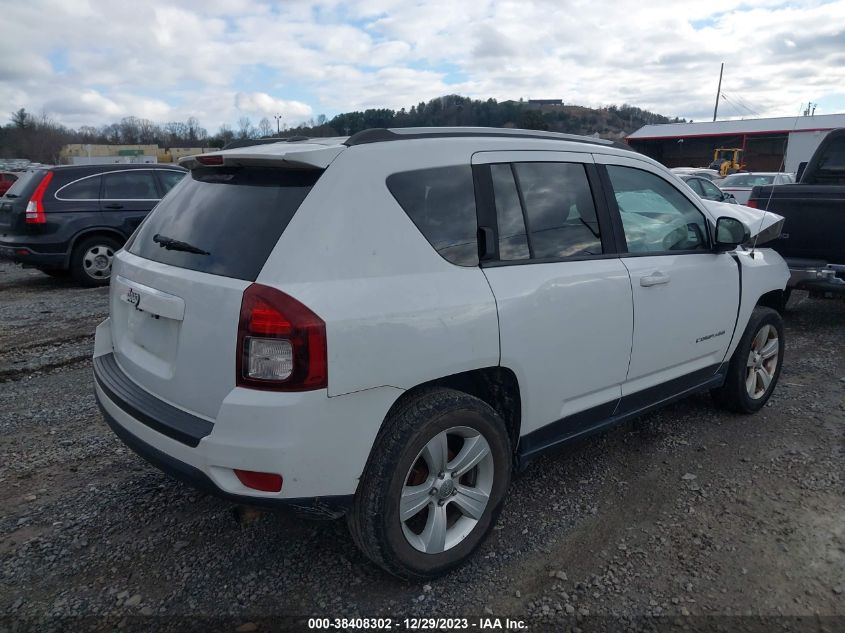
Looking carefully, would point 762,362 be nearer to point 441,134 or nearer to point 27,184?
point 441,134

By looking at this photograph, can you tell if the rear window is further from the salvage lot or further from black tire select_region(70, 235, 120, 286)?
black tire select_region(70, 235, 120, 286)

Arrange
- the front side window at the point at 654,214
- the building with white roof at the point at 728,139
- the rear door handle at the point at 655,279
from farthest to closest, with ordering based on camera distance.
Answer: the building with white roof at the point at 728,139, the front side window at the point at 654,214, the rear door handle at the point at 655,279

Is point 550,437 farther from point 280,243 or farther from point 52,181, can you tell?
point 52,181

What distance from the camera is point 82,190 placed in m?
9.41

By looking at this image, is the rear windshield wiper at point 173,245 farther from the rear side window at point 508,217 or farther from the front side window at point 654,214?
the front side window at point 654,214

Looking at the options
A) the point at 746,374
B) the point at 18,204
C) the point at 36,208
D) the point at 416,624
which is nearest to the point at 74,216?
the point at 36,208

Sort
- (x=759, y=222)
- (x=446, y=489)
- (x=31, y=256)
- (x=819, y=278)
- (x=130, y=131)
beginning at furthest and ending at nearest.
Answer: (x=130, y=131), (x=31, y=256), (x=819, y=278), (x=759, y=222), (x=446, y=489)

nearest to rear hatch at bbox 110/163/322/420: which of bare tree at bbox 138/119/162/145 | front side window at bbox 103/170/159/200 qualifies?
front side window at bbox 103/170/159/200

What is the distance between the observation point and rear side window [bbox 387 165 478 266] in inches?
104

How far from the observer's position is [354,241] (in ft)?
7.95

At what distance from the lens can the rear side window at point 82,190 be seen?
30.4 feet

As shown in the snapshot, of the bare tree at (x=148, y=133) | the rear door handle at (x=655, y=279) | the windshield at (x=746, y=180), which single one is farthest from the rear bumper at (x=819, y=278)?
the bare tree at (x=148, y=133)

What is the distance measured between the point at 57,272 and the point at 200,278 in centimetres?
875

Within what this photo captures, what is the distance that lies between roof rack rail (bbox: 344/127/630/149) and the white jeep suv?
0.08ft
